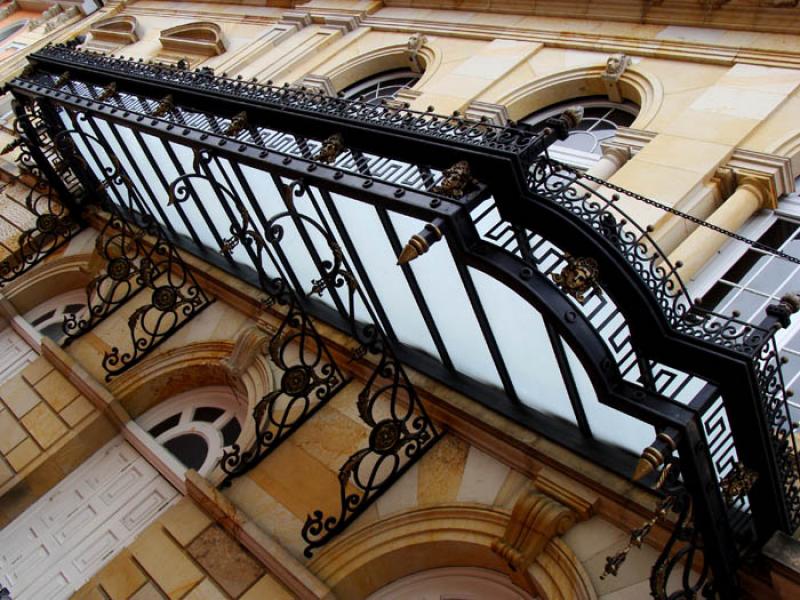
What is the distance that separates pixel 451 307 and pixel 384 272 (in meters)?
0.75

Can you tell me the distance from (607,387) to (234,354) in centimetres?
504

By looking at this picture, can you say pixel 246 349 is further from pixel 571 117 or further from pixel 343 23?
pixel 343 23

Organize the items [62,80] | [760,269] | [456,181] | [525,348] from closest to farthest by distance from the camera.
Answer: [456,181] < [525,348] < [760,269] < [62,80]

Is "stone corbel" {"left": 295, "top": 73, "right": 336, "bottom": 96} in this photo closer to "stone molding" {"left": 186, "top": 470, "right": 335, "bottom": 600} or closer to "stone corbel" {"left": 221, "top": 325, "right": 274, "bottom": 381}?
"stone corbel" {"left": 221, "top": 325, "right": 274, "bottom": 381}

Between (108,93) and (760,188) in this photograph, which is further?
(108,93)

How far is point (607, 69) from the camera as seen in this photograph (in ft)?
34.6

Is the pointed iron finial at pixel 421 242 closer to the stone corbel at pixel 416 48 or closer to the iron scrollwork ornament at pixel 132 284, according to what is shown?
the iron scrollwork ornament at pixel 132 284

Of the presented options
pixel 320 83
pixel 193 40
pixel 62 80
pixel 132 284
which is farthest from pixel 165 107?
pixel 193 40

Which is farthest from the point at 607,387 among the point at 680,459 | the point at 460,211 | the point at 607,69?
the point at 607,69

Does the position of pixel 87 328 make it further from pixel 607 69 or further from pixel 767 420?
pixel 767 420

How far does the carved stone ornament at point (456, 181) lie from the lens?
522cm

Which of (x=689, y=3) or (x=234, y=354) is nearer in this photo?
(x=234, y=354)

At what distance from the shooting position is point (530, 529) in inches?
230

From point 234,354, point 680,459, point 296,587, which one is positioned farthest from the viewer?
point 234,354
